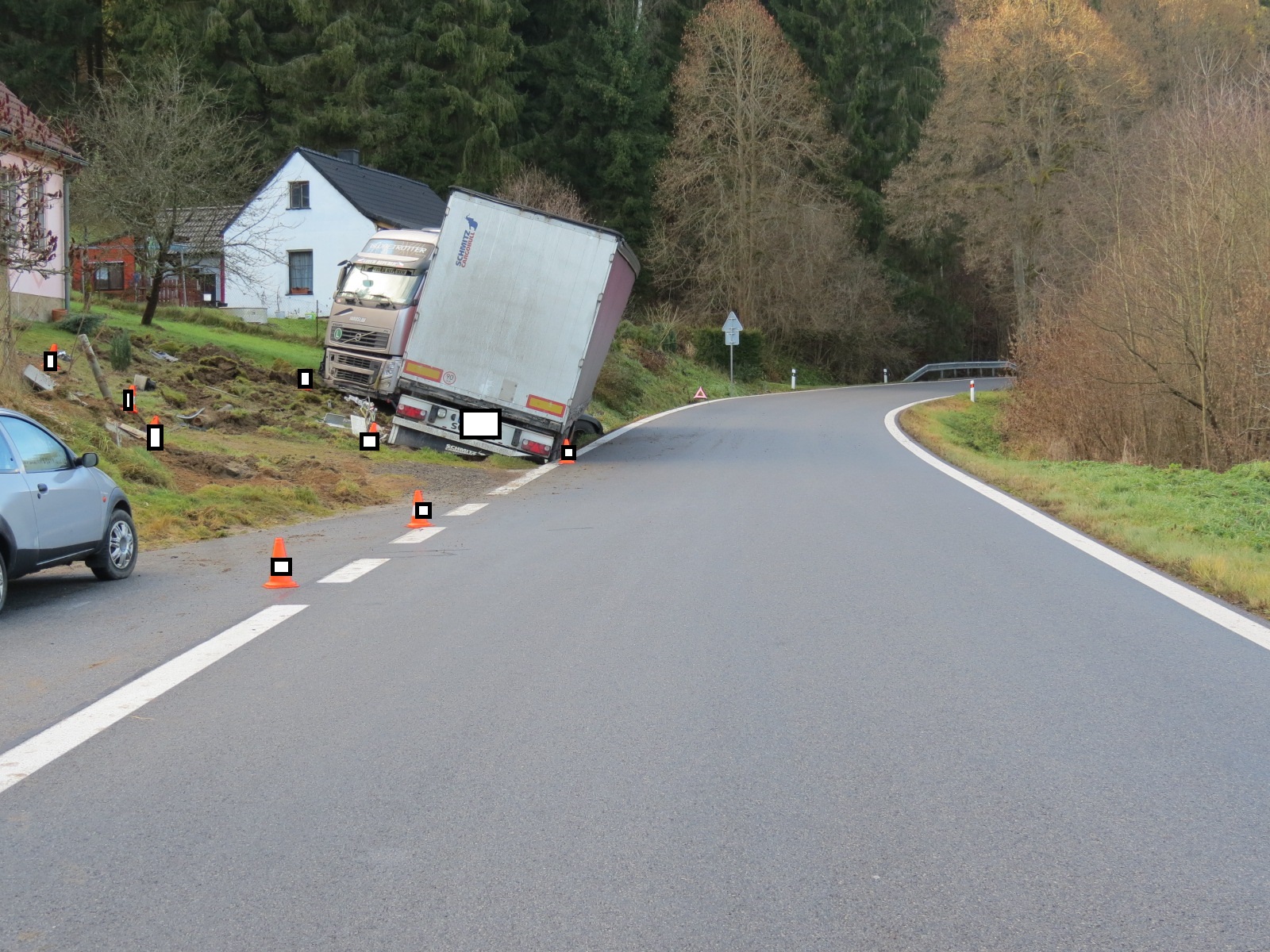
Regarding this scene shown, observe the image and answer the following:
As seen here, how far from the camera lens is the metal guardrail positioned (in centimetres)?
6322

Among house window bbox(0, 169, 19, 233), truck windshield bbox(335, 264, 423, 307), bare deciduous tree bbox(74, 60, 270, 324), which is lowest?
truck windshield bbox(335, 264, 423, 307)

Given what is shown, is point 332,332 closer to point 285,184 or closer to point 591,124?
point 285,184

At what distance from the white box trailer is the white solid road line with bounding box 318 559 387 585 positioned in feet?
30.8

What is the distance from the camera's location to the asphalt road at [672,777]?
3855mm

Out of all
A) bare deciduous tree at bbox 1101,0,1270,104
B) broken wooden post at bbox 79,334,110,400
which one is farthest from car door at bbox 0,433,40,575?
bare deciduous tree at bbox 1101,0,1270,104

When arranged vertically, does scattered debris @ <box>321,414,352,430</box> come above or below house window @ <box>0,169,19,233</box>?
below

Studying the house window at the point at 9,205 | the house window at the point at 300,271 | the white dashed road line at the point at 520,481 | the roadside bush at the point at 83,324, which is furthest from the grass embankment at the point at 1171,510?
the house window at the point at 300,271

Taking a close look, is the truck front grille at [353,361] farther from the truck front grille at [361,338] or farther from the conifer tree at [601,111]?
the conifer tree at [601,111]

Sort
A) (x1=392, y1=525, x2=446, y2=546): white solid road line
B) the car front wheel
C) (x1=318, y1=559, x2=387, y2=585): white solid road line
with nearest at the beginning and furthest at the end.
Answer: (x1=318, y1=559, x2=387, y2=585): white solid road line → the car front wheel → (x1=392, y1=525, x2=446, y2=546): white solid road line

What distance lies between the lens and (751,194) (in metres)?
55.3

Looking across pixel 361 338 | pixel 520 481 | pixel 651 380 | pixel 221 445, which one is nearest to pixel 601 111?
pixel 651 380

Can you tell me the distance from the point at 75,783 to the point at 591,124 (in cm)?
6044

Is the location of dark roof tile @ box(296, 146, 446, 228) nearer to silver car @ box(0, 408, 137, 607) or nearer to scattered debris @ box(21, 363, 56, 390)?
scattered debris @ box(21, 363, 56, 390)

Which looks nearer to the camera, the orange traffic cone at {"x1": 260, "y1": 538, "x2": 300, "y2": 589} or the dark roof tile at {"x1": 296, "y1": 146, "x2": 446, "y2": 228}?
the orange traffic cone at {"x1": 260, "y1": 538, "x2": 300, "y2": 589}
